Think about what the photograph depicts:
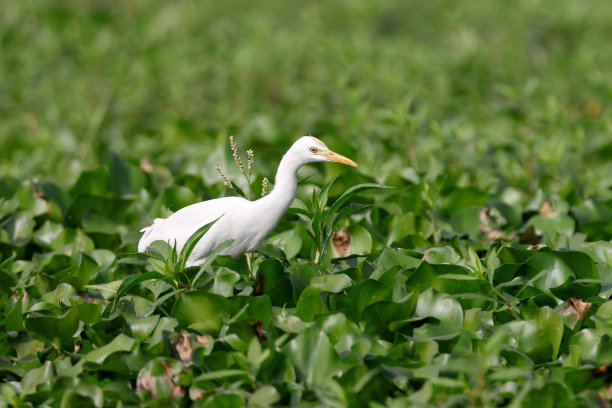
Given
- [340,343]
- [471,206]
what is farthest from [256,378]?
[471,206]

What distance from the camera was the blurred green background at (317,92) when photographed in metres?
5.38

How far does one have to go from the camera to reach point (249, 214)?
330 cm

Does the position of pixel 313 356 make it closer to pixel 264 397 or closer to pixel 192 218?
pixel 264 397

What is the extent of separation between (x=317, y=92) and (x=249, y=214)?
181 inches

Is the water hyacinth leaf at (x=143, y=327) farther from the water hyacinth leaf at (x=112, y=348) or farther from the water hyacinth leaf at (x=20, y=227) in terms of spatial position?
the water hyacinth leaf at (x=20, y=227)

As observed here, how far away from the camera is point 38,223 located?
455 cm

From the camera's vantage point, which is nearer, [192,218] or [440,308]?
[440,308]

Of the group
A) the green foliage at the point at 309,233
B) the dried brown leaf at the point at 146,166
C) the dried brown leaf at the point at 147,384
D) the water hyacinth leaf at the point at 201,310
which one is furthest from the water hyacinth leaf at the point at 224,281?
the dried brown leaf at the point at 146,166

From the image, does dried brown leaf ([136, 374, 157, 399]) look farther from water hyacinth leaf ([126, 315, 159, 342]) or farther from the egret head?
the egret head

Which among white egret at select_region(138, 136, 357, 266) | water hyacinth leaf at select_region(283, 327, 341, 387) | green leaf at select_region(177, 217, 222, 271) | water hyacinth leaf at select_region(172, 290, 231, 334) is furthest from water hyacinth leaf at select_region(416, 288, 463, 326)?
green leaf at select_region(177, 217, 222, 271)

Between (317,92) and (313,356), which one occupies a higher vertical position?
(313,356)

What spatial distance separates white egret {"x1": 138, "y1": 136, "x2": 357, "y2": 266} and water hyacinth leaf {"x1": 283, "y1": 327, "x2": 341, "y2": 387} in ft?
2.03

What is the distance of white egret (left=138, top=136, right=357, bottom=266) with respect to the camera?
3.30 metres

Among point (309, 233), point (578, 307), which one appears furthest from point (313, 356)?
point (578, 307)
